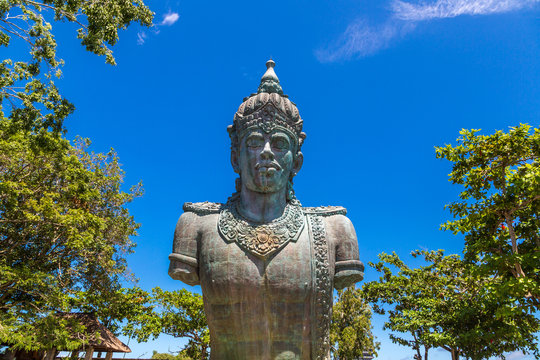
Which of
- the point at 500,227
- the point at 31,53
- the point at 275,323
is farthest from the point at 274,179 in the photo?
the point at 500,227

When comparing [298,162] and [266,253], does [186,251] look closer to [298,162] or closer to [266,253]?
[266,253]

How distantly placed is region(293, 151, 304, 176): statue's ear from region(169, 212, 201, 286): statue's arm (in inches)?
49.4

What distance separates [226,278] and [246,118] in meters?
1.72

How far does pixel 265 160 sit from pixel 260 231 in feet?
2.44

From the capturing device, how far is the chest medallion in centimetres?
381

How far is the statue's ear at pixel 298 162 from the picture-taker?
4.50 m

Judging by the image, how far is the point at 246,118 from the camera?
4.25 metres

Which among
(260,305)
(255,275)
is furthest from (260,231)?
(260,305)

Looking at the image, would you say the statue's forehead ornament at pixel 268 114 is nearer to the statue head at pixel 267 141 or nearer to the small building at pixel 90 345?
the statue head at pixel 267 141

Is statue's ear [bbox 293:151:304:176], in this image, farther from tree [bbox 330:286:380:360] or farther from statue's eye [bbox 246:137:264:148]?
tree [bbox 330:286:380:360]

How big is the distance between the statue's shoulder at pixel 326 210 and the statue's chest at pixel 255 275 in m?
0.58

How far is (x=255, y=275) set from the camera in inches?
147

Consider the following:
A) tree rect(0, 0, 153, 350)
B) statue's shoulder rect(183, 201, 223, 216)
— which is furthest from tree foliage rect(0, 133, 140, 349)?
statue's shoulder rect(183, 201, 223, 216)

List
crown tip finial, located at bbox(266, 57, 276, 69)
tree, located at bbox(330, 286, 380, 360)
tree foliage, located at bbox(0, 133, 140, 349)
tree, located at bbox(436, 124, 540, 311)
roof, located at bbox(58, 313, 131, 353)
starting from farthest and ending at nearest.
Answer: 1. tree, located at bbox(330, 286, 380, 360)
2. roof, located at bbox(58, 313, 131, 353)
3. tree foliage, located at bbox(0, 133, 140, 349)
4. tree, located at bbox(436, 124, 540, 311)
5. crown tip finial, located at bbox(266, 57, 276, 69)
